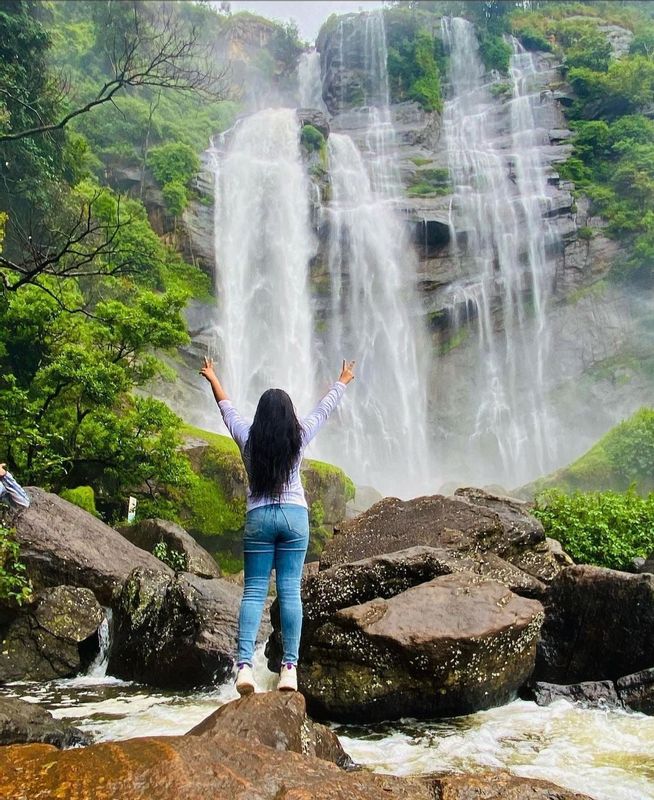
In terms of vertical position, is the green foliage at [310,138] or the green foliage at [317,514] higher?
the green foliage at [310,138]

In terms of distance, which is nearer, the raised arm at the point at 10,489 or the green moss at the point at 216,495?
the raised arm at the point at 10,489

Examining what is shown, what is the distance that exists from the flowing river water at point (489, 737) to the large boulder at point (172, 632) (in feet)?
1.06

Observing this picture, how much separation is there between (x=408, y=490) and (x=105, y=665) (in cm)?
2173

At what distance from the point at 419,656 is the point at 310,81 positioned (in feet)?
162

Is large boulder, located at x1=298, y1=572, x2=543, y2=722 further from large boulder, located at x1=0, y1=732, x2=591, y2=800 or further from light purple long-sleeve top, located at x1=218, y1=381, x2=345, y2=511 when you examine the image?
large boulder, located at x1=0, y1=732, x2=591, y2=800

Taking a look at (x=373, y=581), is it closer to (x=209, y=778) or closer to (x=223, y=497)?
(x=209, y=778)

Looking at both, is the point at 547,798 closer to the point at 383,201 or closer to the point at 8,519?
the point at 8,519

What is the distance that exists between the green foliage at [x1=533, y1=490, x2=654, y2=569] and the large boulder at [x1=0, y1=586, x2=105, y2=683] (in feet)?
20.9

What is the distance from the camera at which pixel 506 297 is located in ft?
104

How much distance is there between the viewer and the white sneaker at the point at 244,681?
12.0 ft

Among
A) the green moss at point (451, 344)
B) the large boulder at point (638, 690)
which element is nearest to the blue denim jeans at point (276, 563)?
the large boulder at point (638, 690)

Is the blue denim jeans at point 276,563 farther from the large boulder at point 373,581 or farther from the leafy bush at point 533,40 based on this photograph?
the leafy bush at point 533,40

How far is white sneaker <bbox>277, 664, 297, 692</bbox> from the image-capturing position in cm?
380

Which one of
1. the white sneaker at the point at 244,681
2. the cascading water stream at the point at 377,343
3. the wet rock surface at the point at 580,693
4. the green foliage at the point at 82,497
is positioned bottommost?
the wet rock surface at the point at 580,693
